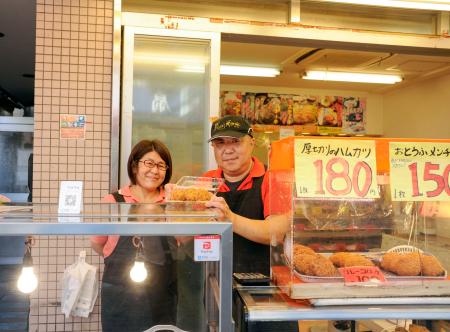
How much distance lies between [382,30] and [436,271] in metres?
2.26

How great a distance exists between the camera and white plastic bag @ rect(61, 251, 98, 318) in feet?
5.57

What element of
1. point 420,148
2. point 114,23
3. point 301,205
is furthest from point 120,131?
point 420,148

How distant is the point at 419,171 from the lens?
1.30m

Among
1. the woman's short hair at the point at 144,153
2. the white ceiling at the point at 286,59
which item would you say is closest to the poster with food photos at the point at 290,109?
the white ceiling at the point at 286,59

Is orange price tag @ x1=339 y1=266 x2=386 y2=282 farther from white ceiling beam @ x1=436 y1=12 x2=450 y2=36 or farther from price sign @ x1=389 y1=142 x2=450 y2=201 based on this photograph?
white ceiling beam @ x1=436 y1=12 x2=450 y2=36

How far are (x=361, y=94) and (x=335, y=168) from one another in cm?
598

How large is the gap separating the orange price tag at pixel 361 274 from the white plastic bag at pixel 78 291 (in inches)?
40.8

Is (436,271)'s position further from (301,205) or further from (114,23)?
(114,23)

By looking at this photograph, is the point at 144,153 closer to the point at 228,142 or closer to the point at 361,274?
the point at 228,142

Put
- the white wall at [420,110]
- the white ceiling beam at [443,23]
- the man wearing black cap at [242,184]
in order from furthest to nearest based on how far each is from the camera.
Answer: the white wall at [420,110] → the white ceiling beam at [443,23] → the man wearing black cap at [242,184]

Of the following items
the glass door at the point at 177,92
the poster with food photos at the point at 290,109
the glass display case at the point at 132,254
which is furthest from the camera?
the poster with food photos at the point at 290,109

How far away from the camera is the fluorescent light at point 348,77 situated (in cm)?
537

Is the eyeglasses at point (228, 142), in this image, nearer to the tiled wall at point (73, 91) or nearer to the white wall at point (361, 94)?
the tiled wall at point (73, 91)

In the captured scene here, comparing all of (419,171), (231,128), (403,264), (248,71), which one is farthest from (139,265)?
(248,71)
